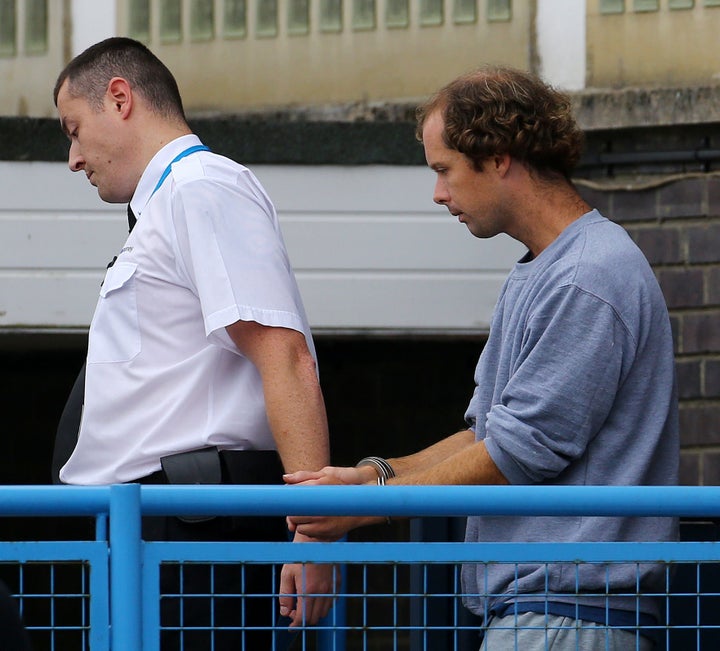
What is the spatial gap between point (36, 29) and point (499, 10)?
1785mm

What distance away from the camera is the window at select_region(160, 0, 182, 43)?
5238 mm

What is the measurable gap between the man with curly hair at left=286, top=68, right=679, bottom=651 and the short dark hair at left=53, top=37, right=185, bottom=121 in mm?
759

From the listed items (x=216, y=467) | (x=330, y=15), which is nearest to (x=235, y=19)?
(x=330, y=15)

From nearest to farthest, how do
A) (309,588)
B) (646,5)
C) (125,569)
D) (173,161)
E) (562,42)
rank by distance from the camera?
(125,569), (309,588), (173,161), (646,5), (562,42)

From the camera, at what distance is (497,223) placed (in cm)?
253

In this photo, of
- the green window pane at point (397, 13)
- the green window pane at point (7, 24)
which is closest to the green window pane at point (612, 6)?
the green window pane at point (397, 13)

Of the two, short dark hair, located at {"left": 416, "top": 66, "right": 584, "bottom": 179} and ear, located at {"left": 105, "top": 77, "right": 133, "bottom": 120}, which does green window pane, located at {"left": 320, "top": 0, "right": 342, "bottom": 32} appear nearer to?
ear, located at {"left": 105, "top": 77, "right": 133, "bottom": 120}

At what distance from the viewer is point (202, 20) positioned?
17.2ft

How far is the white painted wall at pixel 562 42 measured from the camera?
16.4 feet

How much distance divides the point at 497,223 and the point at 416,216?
2.64 m

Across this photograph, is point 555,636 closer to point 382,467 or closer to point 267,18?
point 382,467

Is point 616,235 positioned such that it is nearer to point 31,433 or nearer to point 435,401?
point 435,401

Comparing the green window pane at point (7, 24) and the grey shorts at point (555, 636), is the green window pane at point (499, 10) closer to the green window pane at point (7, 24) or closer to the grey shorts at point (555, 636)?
the green window pane at point (7, 24)

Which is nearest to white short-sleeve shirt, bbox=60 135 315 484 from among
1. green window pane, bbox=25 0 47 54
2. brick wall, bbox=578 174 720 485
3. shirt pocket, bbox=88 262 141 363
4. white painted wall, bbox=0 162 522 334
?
shirt pocket, bbox=88 262 141 363
